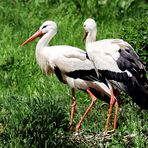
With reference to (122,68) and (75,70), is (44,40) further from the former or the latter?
(122,68)

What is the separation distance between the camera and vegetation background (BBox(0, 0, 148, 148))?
7.20m

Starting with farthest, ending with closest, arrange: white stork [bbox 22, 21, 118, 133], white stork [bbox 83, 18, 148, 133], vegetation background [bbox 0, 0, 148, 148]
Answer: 1. white stork [bbox 22, 21, 118, 133]
2. white stork [bbox 83, 18, 148, 133]
3. vegetation background [bbox 0, 0, 148, 148]

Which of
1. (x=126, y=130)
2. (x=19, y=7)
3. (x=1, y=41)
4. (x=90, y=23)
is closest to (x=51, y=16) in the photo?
(x=19, y=7)

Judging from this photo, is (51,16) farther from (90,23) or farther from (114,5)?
(90,23)

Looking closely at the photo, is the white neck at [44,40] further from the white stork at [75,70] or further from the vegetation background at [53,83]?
the vegetation background at [53,83]

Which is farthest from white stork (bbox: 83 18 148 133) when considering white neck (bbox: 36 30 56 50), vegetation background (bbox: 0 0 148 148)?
white neck (bbox: 36 30 56 50)

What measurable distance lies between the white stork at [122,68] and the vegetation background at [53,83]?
0.96 ft

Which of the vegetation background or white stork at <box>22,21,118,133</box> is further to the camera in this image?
white stork at <box>22,21,118,133</box>

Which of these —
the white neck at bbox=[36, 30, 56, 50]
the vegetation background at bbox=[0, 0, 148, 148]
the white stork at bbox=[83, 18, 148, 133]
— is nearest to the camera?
the vegetation background at bbox=[0, 0, 148, 148]

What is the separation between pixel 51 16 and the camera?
508 inches

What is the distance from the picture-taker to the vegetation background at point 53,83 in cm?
720

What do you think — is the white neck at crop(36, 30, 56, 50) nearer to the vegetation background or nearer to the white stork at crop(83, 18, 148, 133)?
the vegetation background

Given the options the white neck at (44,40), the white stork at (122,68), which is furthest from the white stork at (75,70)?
the white stork at (122,68)

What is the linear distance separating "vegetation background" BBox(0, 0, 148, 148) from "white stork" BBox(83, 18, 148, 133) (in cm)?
29
